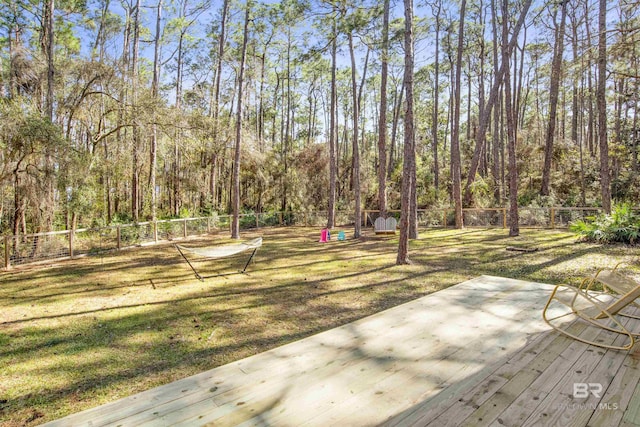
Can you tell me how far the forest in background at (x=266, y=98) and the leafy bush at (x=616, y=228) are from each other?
729 mm

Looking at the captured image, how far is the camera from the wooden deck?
1.80 meters

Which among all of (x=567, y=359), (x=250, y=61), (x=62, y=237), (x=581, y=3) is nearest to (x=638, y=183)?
(x=581, y=3)

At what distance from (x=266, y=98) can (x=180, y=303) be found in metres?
20.1

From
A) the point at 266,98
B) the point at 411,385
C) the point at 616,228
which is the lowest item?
the point at 411,385

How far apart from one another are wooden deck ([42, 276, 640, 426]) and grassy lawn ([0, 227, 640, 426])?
0.76 metres

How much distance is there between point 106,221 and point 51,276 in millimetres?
6688

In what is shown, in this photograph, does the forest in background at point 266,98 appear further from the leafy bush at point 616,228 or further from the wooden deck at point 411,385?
the wooden deck at point 411,385

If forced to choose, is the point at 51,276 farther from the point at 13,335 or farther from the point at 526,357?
the point at 526,357

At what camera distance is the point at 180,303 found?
4.91 m

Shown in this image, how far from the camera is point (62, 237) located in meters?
8.30

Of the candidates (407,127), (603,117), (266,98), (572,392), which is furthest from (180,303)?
(266,98)

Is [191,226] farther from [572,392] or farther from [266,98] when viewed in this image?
[266,98]

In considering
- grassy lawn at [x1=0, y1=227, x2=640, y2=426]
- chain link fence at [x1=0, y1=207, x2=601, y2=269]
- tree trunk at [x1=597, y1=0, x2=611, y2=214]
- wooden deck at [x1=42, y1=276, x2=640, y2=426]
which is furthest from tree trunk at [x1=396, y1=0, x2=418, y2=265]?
chain link fence at [x1=0, y1=207, x2=601, y2=269]

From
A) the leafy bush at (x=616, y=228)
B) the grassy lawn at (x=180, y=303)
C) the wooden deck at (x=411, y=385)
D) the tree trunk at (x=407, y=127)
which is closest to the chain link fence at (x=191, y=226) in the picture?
the grassy lawn at (x=180, y=303)
